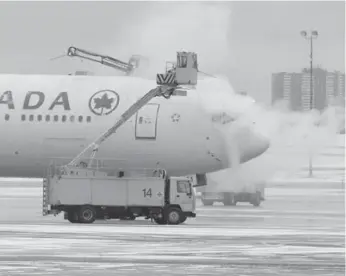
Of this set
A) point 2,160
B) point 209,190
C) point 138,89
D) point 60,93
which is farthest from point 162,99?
point 209,190

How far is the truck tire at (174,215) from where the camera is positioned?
50812 millimetres

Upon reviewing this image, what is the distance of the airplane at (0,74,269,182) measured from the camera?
179 feet

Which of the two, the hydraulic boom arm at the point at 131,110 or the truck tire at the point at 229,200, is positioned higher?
the hydraulic boom arm at the point at 131,110

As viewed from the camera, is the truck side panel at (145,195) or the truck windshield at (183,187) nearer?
the truck side panel at (145,195)

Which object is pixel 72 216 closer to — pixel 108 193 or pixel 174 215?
pixel 108 193

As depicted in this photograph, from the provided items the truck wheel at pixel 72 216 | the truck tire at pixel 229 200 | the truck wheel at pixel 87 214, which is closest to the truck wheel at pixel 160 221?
the truck wheel at pixel 87 214

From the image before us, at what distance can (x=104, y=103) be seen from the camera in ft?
179

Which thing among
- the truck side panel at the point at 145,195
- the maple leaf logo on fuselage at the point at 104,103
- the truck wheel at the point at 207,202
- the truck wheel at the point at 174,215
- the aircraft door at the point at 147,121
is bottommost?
the truck wheel at the point at 174,215

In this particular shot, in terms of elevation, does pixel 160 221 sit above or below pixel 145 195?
below

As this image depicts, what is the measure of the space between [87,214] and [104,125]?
5.84 metres

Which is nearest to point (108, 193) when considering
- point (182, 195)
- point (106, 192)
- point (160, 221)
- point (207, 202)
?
point (106, 192)

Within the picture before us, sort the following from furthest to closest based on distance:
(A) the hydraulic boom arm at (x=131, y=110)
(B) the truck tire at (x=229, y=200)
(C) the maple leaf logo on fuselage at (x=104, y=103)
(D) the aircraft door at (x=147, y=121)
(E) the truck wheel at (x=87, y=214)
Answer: (B) the truck tire at (x=229, y=200) < (C) the maple leaf logo on fuselage at (x=104, y=103) < (D) the aircraft door at (x=147, y=121) < (A) the hydraulic boom arm at (x=131, y=110) < (E) the truck wheel at (x=87, y=214)

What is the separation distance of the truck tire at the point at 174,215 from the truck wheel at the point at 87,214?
3221mm

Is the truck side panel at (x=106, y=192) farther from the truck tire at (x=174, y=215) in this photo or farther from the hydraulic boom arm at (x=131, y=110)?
the hydraulic boom arm at (x=131, y=110)
